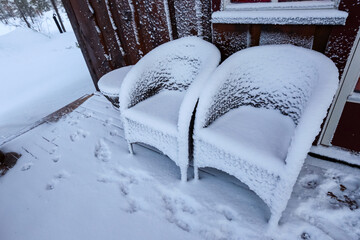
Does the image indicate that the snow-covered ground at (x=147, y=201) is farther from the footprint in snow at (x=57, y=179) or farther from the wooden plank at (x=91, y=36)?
the wooden plank at (x=91, y=36)

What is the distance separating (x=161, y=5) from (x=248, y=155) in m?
1.49

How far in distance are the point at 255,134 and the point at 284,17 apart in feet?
2.45

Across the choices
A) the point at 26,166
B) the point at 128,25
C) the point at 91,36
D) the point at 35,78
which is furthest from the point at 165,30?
the point at 35,78

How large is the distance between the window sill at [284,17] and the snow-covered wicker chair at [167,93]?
23 centimetres

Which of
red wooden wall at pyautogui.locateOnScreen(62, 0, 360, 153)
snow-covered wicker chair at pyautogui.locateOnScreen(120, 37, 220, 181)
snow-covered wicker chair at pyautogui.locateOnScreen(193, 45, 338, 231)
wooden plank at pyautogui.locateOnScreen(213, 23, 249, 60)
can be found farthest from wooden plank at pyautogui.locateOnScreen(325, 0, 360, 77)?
snow-covered wicker chair at pyautogui.locateOnScreen(120, 37, 220, 181)

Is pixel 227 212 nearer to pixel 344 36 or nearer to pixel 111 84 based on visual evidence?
pixel 344 36

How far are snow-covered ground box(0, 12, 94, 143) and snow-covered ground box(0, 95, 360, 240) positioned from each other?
1490 millimetres

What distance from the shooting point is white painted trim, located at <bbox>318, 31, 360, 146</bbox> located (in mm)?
1283

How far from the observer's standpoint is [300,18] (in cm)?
124

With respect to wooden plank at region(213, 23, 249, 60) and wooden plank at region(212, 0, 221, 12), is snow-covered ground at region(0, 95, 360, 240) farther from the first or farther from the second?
wooden plank at region(212, 0, 221, 12)

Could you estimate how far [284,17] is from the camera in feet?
4.20

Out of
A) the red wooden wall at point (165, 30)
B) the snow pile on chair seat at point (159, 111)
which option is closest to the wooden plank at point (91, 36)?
the red wooden wall at point (165, 30)

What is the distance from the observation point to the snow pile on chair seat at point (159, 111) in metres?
1.40

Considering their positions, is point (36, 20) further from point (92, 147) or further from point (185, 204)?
point (185, 204)
